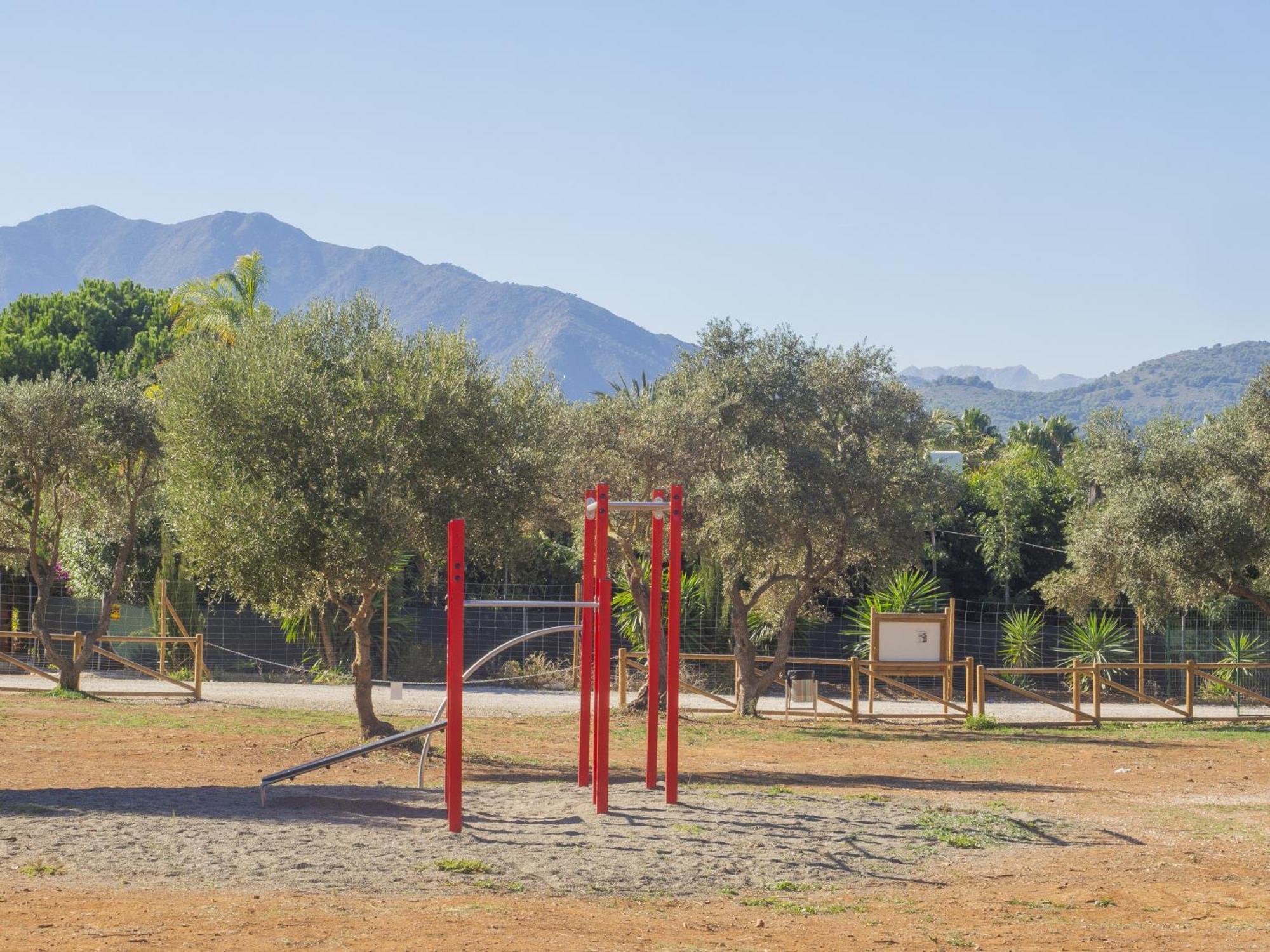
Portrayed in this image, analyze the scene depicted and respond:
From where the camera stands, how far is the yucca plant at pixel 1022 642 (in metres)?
Answer: 30.5

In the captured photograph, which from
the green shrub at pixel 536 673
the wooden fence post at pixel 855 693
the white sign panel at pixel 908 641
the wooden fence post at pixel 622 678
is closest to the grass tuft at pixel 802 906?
the wooden fence post at pixel 622 678

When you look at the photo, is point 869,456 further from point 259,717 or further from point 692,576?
point 259,717

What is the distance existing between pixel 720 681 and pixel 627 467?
30.7ft

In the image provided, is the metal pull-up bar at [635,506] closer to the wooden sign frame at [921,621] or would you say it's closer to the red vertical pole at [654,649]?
the red vertical pole at [654,649]

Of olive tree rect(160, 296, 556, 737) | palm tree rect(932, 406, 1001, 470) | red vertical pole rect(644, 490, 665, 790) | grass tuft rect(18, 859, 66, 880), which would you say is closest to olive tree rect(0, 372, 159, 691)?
olive tree rect(160, 296, 556, 737)

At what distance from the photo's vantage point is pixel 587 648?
42.2ft

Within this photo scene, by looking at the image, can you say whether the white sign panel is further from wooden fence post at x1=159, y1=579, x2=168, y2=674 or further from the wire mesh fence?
wooden fence post at x1=159, y1=579, x2=168, y2=674

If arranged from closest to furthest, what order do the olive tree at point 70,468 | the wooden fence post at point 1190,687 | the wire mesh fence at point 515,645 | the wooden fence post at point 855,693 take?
the olive tree at point 70,468, the wooden fence post at point 855,693, the wooden fence post at point 1190,687, the wire mesh fence at point 515,645

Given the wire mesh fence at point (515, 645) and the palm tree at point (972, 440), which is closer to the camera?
the wire mesh fence at point (515, 645)

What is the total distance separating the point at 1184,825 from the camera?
12.8 metres

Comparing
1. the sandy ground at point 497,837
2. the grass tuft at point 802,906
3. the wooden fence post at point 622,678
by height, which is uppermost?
the wooden fence post at point 622,678

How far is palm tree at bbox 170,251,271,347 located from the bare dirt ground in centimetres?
2417

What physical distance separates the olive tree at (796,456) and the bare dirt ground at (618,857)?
531 centimetres

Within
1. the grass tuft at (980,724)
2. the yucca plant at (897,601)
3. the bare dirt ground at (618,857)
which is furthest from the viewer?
the yucca plant at (897,601)
